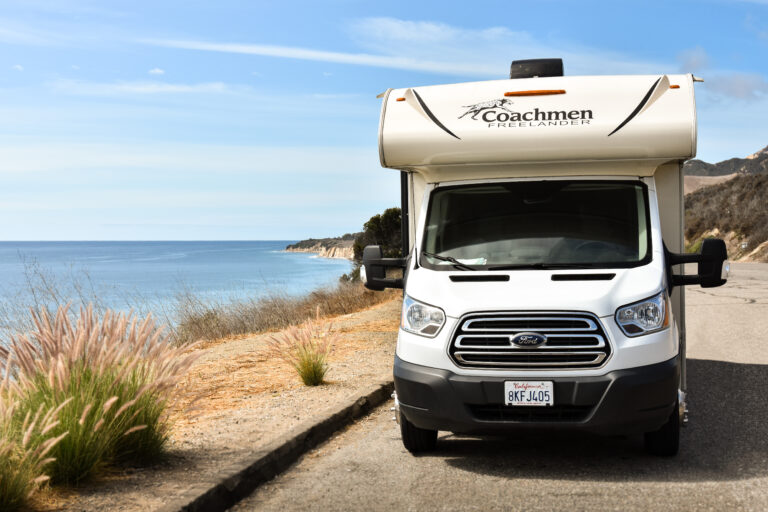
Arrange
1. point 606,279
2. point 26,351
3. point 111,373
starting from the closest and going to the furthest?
point 26,351 < point 111,373 < point 606,279

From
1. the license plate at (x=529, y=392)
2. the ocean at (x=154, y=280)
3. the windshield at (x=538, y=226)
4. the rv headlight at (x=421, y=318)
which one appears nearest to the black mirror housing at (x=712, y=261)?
the windshield at (x=538, y=226)

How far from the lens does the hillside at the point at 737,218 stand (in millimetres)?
41812

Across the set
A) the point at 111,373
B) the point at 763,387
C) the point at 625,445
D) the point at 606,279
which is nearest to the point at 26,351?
the point at 111,373

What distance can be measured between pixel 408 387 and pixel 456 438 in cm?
128

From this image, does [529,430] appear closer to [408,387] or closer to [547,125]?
[408,387]

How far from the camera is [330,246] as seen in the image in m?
117

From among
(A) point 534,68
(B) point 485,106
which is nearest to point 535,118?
(B) point 485,106

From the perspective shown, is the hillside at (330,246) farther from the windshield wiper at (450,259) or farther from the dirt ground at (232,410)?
the windshield wiper at (450,259)

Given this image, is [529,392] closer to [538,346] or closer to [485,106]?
[538,346]

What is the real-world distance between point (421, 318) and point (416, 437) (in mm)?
1001

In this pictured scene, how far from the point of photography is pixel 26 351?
513 centimetres

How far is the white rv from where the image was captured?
575 cm

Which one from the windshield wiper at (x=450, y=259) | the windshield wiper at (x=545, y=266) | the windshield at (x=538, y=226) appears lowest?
the windshield wiper at (x=545, y=266)

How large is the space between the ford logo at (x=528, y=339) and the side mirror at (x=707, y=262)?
1.51 metres
